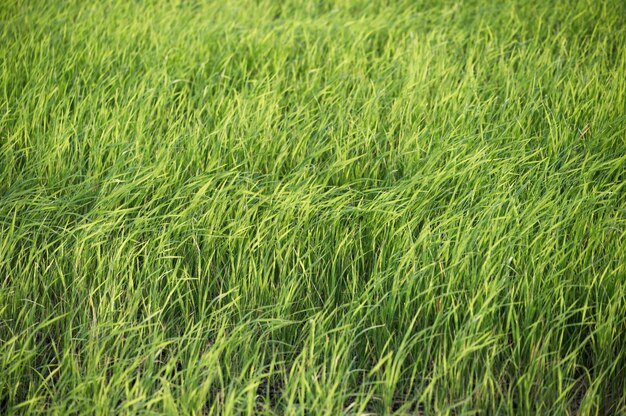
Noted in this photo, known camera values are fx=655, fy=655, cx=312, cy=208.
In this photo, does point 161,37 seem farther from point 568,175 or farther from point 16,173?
point 568,175

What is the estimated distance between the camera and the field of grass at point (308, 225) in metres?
1.79

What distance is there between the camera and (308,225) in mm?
2217

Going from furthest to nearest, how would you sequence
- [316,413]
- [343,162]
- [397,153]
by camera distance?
[397,153] < [343,162] < [316,413]

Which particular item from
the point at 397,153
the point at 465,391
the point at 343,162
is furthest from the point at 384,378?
the point at 397,153

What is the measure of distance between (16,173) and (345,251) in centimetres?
136

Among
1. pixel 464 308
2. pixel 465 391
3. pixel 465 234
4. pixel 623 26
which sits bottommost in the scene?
pixel 465 391

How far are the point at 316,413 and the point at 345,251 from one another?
25.0 inches

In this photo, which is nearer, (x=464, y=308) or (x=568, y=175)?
(x=464, y=308)

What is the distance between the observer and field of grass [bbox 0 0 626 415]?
70.5 inches

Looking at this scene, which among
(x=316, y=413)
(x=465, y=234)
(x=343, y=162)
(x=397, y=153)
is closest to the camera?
(x=316, y=413)

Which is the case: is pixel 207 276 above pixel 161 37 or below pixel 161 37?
below

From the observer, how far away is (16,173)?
101 inches

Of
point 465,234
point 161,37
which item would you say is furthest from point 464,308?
point 161,37

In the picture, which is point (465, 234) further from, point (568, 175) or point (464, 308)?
point (568, 175)
